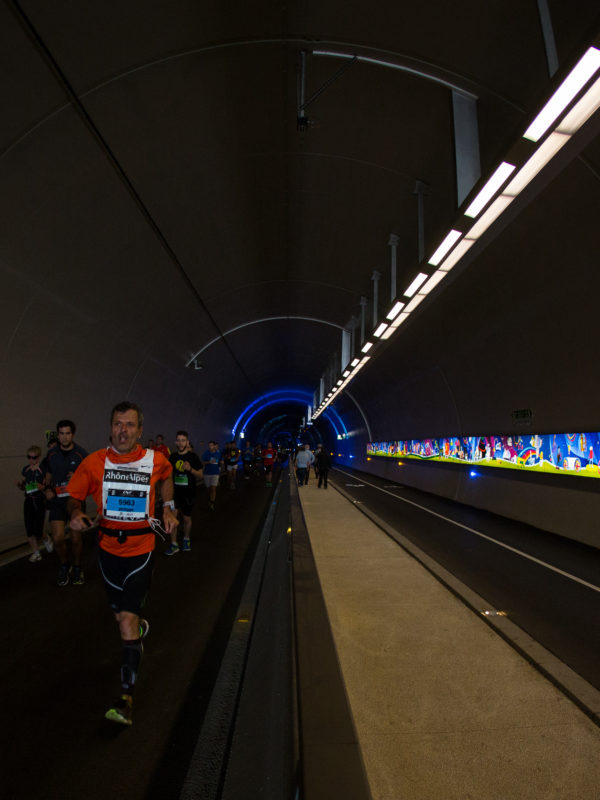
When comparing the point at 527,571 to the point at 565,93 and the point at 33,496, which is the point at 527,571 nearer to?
the point at 565,93

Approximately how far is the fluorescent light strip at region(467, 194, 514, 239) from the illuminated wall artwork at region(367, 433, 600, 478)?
5499 millimetres

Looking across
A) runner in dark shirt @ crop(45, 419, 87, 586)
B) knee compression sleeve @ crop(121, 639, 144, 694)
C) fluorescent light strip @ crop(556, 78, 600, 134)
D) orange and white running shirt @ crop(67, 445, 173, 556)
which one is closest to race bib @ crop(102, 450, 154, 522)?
orange and white running shirt @ crop(67, 445, 173, 556)

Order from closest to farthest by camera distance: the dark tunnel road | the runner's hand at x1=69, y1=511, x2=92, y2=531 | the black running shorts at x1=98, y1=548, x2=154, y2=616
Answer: the runner's hand at x1=69, y1=511, x2=92, y2=531
the black running shorts at x1=98, y1=548, x2=154, y2=616
the dark tunnel road

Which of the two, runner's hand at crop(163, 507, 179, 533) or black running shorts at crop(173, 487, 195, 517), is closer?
runner's hand at crop(163, 507, 179, 533)

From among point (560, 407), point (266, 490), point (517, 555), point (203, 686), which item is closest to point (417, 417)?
point (266, 490)

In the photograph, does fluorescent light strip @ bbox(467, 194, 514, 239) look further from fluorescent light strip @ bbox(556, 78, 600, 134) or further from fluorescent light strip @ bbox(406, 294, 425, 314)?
fluorescent light strip @ bbox(406, 294, 425, 314)

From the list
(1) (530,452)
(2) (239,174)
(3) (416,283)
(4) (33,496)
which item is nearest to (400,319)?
(3) (416,283)

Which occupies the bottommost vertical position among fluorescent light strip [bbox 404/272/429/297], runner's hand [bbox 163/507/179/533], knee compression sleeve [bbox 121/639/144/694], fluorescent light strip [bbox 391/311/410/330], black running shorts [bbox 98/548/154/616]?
knee compression sleeve [bbox 121/639/144/694]

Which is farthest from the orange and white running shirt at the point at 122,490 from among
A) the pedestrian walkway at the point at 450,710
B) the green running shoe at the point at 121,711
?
the pedestrian walkway at the point at 450,710

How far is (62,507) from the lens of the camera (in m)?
7.11

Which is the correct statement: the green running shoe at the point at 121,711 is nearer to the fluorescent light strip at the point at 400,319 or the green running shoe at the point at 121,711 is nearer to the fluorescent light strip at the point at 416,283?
the fluorescent light strip at the point at 416,283

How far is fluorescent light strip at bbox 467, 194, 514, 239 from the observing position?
4.97 meters

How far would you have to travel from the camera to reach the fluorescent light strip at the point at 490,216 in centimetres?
497

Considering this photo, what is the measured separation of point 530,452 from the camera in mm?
11242
